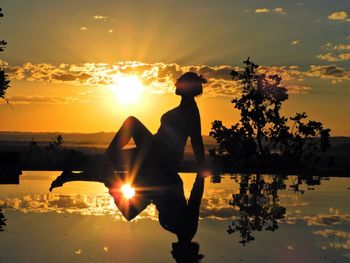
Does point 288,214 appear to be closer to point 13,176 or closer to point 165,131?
point 165,131

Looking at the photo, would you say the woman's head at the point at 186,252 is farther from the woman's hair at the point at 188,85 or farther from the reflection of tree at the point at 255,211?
the woman's hair at the point at 188,85

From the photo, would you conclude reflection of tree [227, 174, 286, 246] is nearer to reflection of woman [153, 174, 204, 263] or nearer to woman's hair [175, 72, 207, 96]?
reflection of woman [153, 174, 204, 263]

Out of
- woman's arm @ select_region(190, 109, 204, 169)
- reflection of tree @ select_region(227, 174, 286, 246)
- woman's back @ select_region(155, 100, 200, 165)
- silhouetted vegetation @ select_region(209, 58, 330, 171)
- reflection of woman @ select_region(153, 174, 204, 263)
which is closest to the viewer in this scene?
reflection of woman @ select_region(153, 174, 204, 263)

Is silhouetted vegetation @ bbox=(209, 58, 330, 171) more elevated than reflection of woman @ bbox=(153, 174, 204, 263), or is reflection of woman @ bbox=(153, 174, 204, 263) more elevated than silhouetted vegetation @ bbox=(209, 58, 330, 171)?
silhouetted vegetation @ bbox=(209, 58, 330, 171)

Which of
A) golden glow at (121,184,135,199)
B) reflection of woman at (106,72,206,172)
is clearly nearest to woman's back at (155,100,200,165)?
reflection of woman at (106,72,206,172)

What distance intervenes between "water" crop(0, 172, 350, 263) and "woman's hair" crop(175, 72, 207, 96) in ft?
9.01

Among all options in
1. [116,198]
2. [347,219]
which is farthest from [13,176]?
[347,219]

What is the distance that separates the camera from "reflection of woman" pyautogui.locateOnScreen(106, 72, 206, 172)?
36.7 feet

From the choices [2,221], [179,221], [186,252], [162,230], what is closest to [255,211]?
[179,221]

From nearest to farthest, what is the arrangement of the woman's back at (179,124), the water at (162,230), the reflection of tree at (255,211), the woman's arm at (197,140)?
the water at (162,230)
the reflection of tree at (255,211)
the woman's back at (179,124)
the woman's arm at (197,140)

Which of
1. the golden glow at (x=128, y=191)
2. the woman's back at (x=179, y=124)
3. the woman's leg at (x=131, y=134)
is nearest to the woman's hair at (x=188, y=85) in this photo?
the woman's back at (x=179, y=124)

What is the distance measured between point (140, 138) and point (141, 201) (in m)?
1.82

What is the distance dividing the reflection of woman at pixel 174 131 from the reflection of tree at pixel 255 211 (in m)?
1.75

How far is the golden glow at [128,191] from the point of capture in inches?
526
